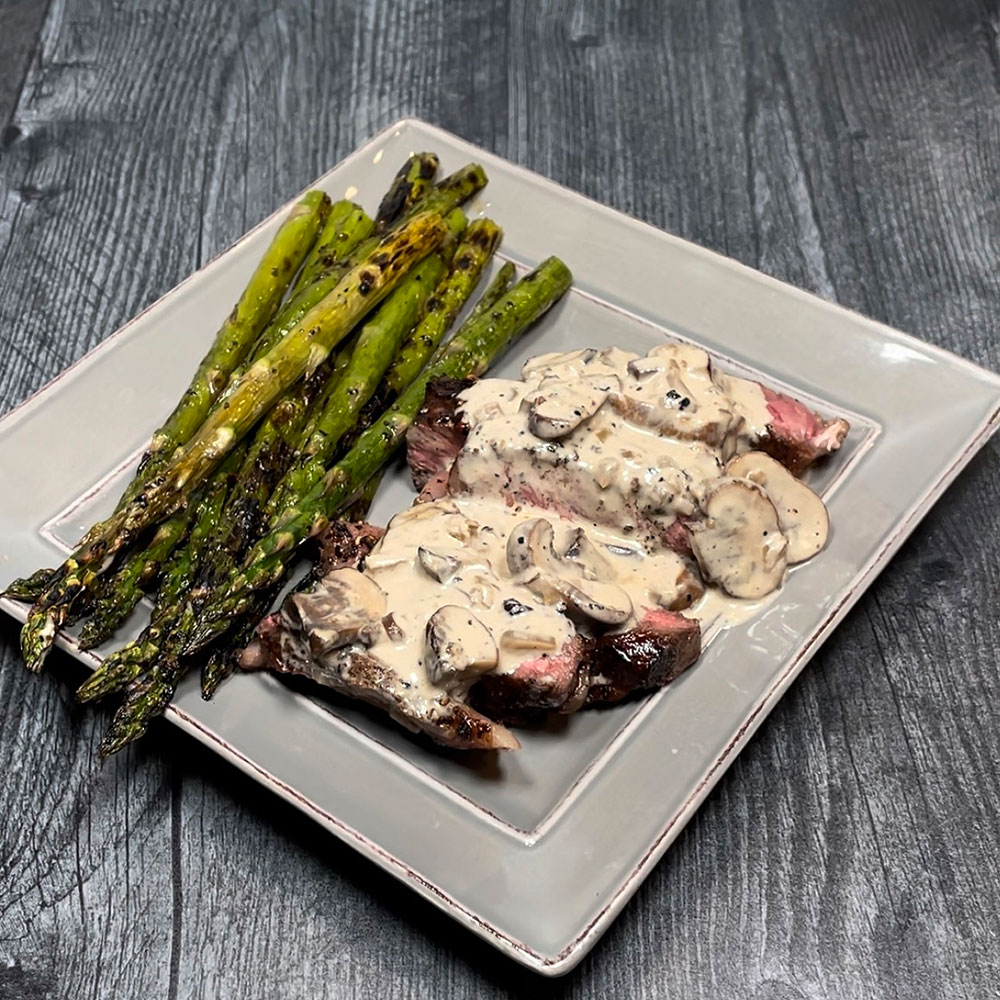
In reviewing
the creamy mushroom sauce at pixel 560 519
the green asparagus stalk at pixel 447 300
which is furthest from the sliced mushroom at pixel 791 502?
the green asparagus stalk at pixel 447 300

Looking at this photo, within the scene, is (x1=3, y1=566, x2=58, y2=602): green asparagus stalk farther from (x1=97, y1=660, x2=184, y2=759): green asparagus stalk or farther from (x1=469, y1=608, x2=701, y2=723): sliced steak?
(x1=469, y1=608, x2=701, y2=723): sliced steak

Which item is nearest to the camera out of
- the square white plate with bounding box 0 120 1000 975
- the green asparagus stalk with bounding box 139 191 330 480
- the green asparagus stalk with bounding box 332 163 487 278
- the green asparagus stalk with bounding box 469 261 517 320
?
the square white plate with bounding box 0 120 1000 975

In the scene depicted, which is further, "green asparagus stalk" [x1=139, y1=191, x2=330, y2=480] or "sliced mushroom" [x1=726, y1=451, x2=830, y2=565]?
"green asparagus stalk" [x1=139, y1=191, x2=330, y2=480]

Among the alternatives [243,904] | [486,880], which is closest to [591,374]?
[486,880]

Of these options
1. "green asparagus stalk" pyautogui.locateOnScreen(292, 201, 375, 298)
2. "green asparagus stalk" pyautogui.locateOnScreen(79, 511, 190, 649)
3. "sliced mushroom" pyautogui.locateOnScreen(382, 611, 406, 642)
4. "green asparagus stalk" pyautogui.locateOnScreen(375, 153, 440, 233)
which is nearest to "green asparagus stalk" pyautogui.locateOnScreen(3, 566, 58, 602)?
"green asparagus stalk" pyautogui.locateOnScreen(79, 511, 190, 649)

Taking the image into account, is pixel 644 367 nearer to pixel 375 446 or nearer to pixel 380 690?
pixel 375 446

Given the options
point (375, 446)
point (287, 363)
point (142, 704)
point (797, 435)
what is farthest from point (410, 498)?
point (797, 435)

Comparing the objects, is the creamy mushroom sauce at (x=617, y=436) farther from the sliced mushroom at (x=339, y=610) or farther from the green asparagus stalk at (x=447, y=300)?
the sliced mushroom at (x=339, y=610)

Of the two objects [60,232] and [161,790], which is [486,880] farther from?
[60,232]
